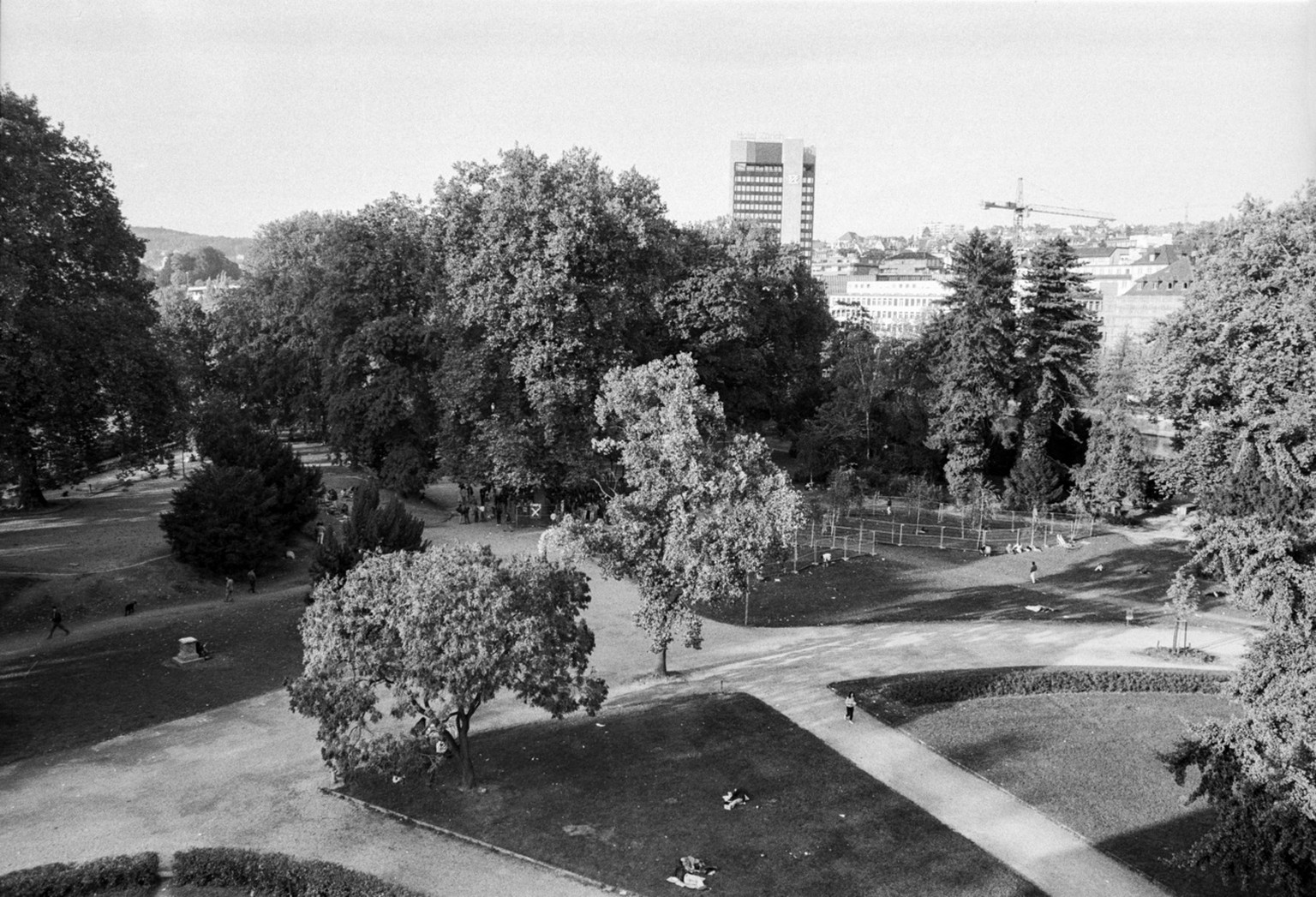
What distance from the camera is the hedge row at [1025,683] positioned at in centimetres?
2641

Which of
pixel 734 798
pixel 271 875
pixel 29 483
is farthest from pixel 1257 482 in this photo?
pixel 29 483

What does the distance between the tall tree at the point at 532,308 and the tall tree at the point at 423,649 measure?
66.7ft

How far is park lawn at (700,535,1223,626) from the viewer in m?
33.7

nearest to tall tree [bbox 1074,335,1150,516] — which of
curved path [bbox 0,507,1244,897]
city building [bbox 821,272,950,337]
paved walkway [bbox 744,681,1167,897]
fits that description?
curved path [bbox 0,507,1244,897]

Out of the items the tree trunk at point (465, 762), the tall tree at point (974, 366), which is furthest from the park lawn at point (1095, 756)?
the tall tree at point (974, 366)

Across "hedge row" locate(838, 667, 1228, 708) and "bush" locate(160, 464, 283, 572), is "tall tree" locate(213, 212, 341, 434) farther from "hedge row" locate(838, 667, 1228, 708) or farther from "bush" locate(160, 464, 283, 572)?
"hedge row" locate(838, 667, 1228, 708)

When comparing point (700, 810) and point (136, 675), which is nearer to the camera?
point (700, 810)

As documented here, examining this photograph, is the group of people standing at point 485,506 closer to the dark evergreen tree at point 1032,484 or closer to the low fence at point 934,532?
the low fence at point 934,532

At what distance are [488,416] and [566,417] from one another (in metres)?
3.75

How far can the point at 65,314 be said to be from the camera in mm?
32500

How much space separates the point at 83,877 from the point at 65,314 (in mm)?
21534

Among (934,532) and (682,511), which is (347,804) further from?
(934,532)

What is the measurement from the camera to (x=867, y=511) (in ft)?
160

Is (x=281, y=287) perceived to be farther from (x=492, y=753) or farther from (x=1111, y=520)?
(x=1111, y=520)
